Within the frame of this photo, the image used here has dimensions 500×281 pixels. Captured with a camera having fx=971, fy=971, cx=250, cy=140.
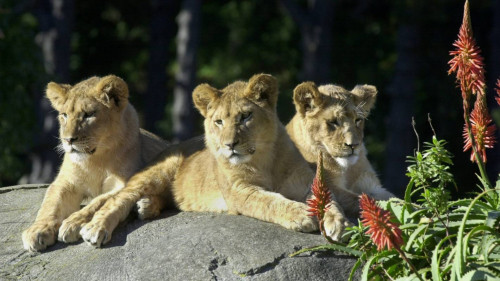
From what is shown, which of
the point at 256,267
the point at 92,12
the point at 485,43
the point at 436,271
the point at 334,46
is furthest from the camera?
the point at 92,12

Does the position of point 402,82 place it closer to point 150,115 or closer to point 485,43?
point 485,43

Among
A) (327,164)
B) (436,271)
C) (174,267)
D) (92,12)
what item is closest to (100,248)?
(174,267)

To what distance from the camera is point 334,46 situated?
20.2 metres

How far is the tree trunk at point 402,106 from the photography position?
16281 millimetres

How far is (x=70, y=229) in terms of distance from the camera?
6473 millimetres

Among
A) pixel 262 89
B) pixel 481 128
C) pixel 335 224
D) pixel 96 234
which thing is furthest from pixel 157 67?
pixel 481 128

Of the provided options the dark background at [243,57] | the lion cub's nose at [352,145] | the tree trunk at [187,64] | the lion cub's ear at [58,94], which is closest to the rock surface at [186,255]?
the lion cub's nose at [352,145]

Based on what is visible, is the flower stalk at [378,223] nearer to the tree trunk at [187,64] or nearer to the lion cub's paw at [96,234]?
the lion cub's paw at [96,234]

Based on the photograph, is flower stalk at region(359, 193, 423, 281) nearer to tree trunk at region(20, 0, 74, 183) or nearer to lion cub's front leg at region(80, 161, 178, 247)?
lion cub's front leg at region(80, 161, 178, 247)

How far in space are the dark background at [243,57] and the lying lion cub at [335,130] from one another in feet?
18.3

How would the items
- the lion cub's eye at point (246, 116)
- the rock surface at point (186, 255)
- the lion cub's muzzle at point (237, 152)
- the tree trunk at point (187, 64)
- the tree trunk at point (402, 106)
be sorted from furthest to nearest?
the tree trunk at point (187, 64) → the tree trunk at point (402, 106) → the lion cub's eye at point (246, 116) → the lion cub's muzzle at point (237, 152) → the rock surface at point (186, 255)

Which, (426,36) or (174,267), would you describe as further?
(426,36)

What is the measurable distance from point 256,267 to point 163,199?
171 cm

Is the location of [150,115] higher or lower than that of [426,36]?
lower
